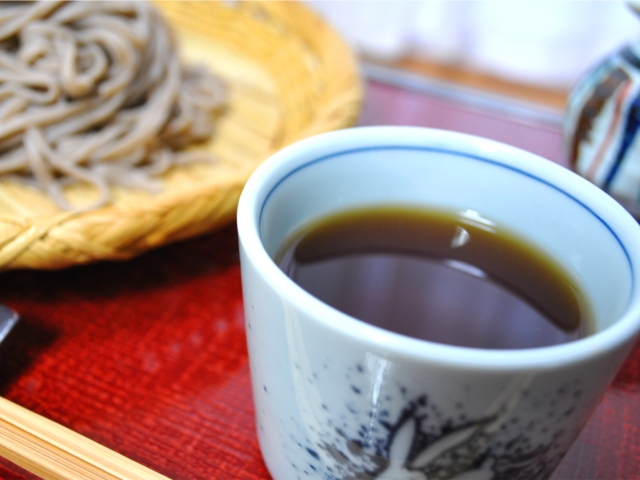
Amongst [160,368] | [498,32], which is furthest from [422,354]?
[498,32]

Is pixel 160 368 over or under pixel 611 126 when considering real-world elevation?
under

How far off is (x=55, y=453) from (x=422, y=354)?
1.16 ft

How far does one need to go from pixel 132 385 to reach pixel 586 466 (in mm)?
491

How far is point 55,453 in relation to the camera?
Result: 51 cm

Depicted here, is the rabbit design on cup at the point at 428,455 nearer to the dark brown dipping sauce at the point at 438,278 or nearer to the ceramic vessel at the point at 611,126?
the dark brown dipping sauce at the point at 438,278

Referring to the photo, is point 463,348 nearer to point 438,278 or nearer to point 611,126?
point 438,278

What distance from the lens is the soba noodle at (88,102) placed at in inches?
37.7

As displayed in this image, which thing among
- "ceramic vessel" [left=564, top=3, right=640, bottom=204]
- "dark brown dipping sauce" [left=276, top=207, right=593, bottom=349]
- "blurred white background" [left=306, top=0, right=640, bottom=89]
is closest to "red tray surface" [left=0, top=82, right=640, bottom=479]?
"dark brown dipping sauce" [left=276, top=207, right=593, bottom=349]

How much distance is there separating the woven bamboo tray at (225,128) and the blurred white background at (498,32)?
0.43 meters

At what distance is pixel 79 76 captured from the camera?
3.20 feet

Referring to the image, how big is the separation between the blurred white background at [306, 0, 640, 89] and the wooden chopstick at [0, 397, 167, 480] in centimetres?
138

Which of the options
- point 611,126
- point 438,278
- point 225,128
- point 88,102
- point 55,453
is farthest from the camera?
point 225,128

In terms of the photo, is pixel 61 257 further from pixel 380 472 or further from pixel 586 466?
pixel 586 466

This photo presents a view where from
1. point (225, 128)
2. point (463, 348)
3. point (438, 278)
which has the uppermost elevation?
point (463, 348)
